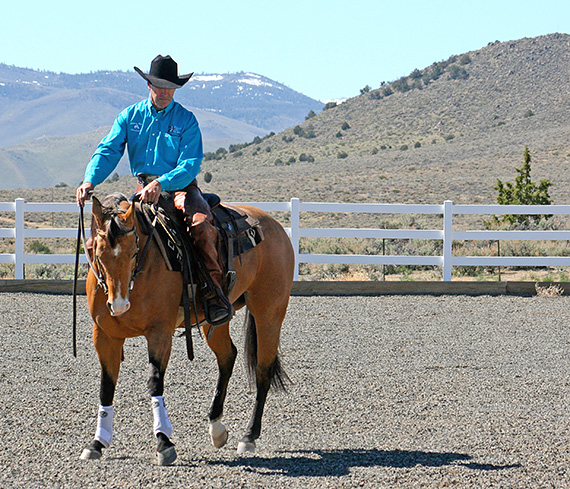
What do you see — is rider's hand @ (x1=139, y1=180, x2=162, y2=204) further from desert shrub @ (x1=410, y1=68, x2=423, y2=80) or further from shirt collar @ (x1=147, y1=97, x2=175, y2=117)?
desert shrub @ (x1=410, y1=68, x2=423, y2=80)

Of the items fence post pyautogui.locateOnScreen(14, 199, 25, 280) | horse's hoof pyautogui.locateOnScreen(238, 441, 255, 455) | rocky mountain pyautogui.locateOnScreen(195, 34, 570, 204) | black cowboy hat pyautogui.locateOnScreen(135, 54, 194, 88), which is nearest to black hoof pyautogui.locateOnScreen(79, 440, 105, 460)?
horse's hoof pyautogui.locateOnScreen(238, 441, 255, 455)

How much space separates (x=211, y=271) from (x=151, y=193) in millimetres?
643

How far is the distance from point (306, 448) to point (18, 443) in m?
1.74

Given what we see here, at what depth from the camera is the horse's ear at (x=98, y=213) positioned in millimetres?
4082

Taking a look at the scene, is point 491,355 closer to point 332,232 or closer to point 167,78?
point 167,78

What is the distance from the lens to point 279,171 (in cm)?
6234

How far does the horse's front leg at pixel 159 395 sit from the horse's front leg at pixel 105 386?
24cm

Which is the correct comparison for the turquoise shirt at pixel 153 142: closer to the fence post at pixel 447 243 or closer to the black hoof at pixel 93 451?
the black hoof at pixel 93 451

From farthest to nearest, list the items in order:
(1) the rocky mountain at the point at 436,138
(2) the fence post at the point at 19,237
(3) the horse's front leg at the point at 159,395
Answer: (1) the rocky mountain at the point at 436,138, (2) the fence post at the point at 19,237, (3) the horse's front leg at the point at 159,395

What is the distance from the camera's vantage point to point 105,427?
4.50 m

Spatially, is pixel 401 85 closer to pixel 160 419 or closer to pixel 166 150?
pixel 166 150

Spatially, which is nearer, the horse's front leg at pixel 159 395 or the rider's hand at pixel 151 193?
the horse's front leg at pixel 159 395

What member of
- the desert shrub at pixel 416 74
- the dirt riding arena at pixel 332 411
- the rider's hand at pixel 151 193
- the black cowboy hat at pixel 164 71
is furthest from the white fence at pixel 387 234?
the desert shrub at pixel 416 74

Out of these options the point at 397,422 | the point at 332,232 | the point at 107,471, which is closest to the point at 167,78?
the point at 107,471
